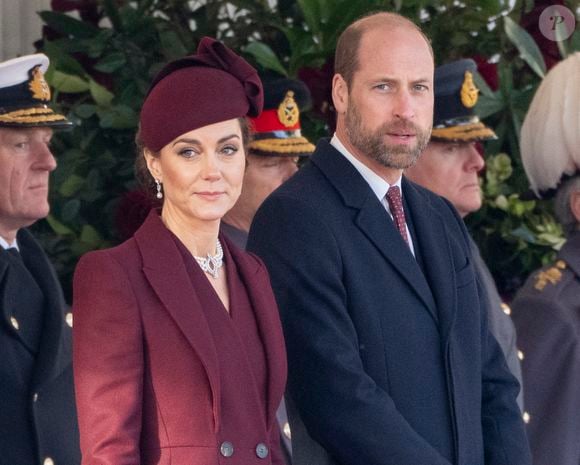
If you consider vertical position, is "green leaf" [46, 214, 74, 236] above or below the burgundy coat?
below

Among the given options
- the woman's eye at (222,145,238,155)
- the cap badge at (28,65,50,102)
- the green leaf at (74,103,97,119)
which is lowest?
the green leaf at (74,103,97,119)

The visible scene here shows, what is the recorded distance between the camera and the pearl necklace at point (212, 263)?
282 centimetres

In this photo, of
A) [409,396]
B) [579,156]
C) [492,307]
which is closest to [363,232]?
[409,396]

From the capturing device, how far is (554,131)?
4.45 meters

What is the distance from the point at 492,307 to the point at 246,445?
150 centimetres

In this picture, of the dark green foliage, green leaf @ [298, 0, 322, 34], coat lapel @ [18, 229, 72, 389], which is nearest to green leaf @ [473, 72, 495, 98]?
the dark green foliage

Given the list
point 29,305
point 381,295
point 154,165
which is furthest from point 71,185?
point 154,165

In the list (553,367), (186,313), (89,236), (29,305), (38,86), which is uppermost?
(38,86)

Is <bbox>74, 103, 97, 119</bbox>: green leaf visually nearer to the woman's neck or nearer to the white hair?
the white hair

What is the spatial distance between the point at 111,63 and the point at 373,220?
5.97ft

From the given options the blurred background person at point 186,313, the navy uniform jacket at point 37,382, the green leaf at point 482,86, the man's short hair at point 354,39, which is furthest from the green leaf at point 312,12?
the blurred background person at point 186,313

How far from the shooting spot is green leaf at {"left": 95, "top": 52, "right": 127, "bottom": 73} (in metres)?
4.82

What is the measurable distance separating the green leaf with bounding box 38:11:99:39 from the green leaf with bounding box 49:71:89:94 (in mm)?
206

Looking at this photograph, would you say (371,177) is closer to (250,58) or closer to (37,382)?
(37,382)
